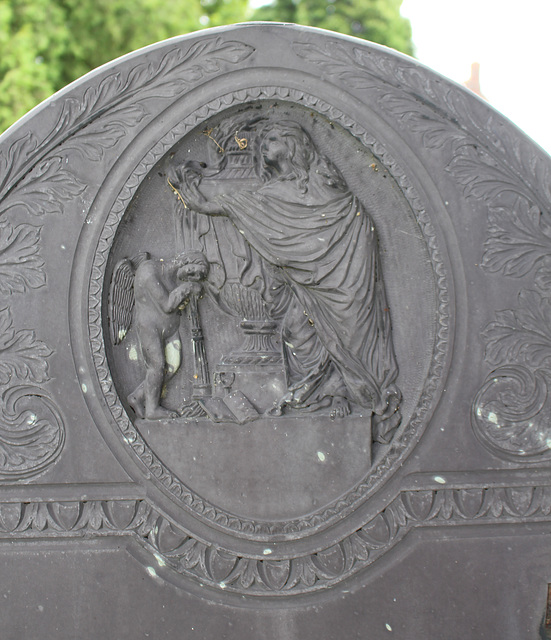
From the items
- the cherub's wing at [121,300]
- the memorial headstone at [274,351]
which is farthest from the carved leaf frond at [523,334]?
the cherub's wing at [121,300]

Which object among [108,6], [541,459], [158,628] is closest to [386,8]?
[108,6]

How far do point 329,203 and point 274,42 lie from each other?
1.92ft

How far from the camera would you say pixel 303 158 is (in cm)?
218

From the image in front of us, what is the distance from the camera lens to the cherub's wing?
2246mm

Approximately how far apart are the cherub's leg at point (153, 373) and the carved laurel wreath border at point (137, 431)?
0.10 meters

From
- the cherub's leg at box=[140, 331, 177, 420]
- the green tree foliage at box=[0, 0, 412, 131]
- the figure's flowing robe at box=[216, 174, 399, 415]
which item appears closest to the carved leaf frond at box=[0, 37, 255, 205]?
the figure's flowing robe at box=[216, 174, 399, 415]

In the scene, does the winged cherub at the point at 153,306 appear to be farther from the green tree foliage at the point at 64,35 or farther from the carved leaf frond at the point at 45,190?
the green tree foliage at the point at 64,35

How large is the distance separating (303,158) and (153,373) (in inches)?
37.2

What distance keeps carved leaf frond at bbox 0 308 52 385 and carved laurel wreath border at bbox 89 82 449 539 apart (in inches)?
7.6

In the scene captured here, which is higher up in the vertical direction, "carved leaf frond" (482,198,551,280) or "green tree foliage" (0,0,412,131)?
"green tree foliage" (0,0,412,131)

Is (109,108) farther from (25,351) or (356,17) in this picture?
(356,17)

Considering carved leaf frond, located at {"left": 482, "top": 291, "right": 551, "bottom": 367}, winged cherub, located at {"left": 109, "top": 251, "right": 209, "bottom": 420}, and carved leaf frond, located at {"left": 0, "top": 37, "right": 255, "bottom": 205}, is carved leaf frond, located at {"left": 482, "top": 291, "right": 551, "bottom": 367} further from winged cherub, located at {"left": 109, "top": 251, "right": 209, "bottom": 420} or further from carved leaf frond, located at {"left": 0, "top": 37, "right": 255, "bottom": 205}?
carved leaf frond, located at {"left": 0, "top": 37, "right": 255, "bottom": 205}

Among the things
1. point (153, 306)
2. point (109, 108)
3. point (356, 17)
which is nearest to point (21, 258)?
point (153, 306)

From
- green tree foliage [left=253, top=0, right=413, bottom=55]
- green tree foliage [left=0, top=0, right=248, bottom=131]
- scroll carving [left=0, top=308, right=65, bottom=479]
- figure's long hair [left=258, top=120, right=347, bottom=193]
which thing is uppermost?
green tree foliage [left=253, top=0, right=413, bottom=55]
